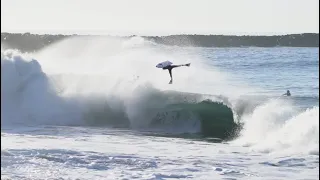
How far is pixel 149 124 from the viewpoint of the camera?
76.7 ft

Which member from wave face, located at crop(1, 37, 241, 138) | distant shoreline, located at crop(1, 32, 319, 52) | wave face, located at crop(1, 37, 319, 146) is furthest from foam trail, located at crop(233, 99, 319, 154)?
distant shoreline, located at crop(1, 32, 319, 52)

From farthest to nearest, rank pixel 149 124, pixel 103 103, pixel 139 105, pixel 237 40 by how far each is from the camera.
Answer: pixel 237 40 → pixel 103 103 → pixel 139 105 → pixel 149 124

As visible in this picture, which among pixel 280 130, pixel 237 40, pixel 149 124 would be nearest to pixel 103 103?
pixel 149 124

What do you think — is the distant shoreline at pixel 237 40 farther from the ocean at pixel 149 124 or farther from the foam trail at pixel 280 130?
the foam trail at pixel 280 130

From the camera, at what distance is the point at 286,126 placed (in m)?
19.1

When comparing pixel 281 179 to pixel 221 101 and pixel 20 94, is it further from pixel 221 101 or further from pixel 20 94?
pixel 20 94

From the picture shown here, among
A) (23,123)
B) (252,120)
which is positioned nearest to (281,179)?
(252,120)

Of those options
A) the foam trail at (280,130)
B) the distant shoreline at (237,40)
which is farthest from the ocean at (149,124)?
the distant shoreline at (237,40)

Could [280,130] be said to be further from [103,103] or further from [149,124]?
[103,103]

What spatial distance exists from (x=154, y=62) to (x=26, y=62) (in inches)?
500

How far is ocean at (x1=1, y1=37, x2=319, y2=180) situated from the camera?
13.3 m

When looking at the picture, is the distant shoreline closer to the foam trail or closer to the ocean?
the ocean

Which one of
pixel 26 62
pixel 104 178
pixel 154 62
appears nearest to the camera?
pixel 104 178

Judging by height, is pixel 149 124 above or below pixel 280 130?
below
